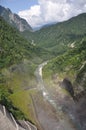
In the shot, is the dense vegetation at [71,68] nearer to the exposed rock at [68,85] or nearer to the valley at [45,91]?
the valley at [45,91]

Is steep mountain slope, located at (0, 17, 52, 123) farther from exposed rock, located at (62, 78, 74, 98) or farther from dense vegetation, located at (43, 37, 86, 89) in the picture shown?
exposed rock, located at (62, 78, 74, 98)

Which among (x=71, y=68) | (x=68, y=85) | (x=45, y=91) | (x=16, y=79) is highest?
(x=16, y=79)

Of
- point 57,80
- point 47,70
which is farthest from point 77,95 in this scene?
point 47,70

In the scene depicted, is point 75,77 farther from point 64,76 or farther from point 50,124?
point 50,124

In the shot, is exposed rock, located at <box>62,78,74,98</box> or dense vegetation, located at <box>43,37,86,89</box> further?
dense vegetation, located at <box>43,37,86,89</box>

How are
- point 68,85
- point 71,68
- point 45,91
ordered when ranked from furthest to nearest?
1. point 71,68
2. point 45,91
3. point 68,85

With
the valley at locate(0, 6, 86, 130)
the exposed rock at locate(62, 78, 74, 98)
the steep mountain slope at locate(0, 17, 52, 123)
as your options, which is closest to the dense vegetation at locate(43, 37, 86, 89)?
the valley at locate(0, 6, 86, 130)

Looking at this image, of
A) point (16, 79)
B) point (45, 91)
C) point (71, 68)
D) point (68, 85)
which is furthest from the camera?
point (16, 79)

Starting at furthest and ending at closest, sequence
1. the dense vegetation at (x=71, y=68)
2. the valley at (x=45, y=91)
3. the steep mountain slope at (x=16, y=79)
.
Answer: the dense vegetation at (x=71, y=68) → the steep mountain slope at (x=16, y=79) → the valley at (x=45, y=91)

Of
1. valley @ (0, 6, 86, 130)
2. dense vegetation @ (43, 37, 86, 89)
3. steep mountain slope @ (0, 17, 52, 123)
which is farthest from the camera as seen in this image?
dense vegetation @ (43, 37, 86, 89)

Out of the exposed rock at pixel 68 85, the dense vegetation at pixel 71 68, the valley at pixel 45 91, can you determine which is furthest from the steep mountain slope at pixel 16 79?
the exposed rock at pixel 68 85

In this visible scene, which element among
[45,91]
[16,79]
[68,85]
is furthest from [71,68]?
[16,79]

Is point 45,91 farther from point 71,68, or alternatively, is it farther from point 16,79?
point 16,79

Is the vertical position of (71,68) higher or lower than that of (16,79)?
lower
